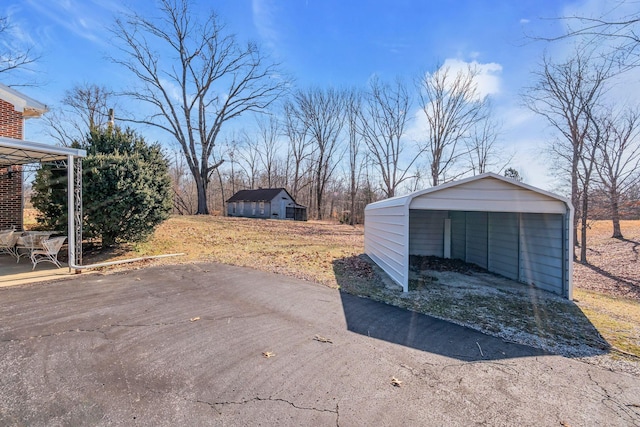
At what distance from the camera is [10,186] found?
10219 millimetres

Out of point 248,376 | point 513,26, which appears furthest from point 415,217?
point 248,376

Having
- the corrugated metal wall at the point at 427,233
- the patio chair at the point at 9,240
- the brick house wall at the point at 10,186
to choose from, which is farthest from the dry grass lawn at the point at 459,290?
the brick house wall at the point at 10,186

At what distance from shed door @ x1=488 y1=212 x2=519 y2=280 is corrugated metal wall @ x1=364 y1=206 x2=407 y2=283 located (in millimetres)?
3361

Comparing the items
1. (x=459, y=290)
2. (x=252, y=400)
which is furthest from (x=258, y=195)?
(x=252, y=400)

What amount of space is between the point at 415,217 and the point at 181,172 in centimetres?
3396

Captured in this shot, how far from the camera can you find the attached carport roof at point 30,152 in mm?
6301

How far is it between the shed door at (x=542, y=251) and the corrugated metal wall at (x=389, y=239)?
11.0 ft

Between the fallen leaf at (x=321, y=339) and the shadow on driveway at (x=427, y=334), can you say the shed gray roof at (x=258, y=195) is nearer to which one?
the shadow on driveway at (x=427, y=334)

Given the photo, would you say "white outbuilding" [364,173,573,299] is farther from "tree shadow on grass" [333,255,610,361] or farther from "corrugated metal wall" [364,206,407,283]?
"tree shadow on grass" [333,255,610,361]

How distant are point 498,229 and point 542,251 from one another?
5.56ft

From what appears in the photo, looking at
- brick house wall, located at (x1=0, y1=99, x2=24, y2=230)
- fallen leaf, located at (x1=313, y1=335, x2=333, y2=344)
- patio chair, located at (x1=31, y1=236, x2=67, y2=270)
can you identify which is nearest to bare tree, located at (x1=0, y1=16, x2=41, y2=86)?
brick house wall, located at (x1=0, y1=99, x2=24, y2=230)

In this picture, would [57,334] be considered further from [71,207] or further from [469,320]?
[469,320]

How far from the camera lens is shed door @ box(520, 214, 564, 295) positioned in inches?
258

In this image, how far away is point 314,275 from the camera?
7426mm
